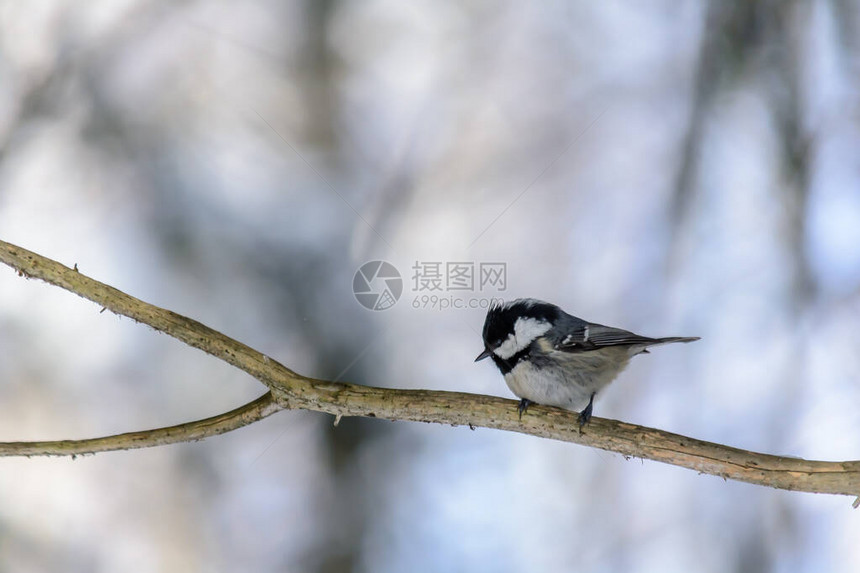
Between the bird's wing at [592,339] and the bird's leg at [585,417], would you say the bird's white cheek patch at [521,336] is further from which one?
the bird's leg at [585,417]

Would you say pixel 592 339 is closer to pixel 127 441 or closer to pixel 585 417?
pixel 585 417

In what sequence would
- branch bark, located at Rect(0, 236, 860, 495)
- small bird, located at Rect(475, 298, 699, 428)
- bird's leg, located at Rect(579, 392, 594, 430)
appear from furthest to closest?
1. small bird, located at Rect(475, 298, 699, 428)
2. bird's leg, located at Rect(579, 392, 594, 430)
3. branch bark, located at Rect(0, 236, 860, 495)

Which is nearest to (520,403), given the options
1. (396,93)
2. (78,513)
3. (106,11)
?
(396,93)

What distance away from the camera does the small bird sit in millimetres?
1908

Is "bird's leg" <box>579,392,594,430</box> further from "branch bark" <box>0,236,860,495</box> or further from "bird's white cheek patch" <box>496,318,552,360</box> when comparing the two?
"bird's white cheek patch" <box>496,318,552,360</box>

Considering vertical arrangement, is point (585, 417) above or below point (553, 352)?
below

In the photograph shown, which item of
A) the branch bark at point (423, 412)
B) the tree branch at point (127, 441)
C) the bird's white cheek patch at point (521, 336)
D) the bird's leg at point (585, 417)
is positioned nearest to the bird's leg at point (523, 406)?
the branch bark at point (423, 412)

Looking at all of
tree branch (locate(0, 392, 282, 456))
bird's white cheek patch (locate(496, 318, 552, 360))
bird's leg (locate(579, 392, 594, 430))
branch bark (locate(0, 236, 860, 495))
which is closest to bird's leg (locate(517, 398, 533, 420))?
branch bark (locate(0, 236, 860, 495))

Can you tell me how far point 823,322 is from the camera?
2502mm

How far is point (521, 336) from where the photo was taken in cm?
199

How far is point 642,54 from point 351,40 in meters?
1.20

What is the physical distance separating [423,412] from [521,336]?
0.58 meters

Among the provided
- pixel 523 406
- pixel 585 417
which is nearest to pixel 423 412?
pixel 523 406

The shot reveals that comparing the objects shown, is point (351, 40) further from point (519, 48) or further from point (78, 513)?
point (78, 513)
